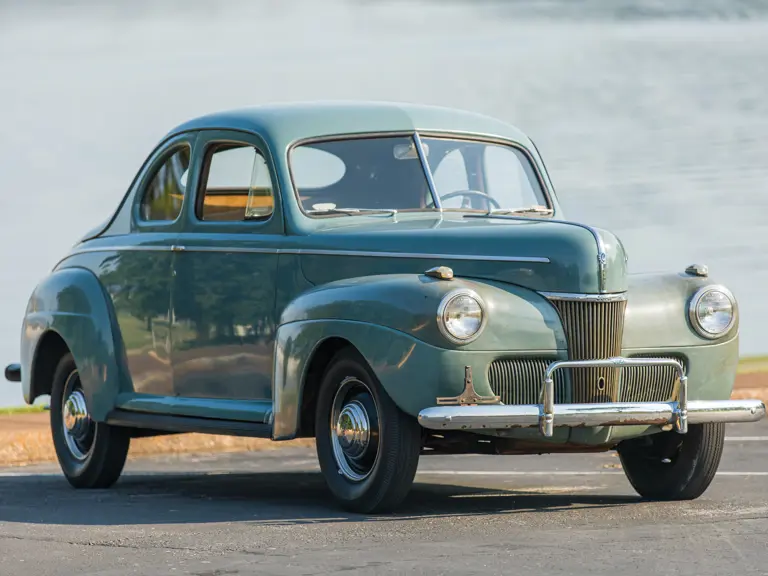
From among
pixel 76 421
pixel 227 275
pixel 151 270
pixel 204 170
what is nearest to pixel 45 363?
pixel 76 421

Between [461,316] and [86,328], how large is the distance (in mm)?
3164

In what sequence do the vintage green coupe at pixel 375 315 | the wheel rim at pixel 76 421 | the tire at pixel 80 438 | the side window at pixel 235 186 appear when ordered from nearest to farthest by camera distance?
the vintage green coupe at pixel 375 315, the side window at pixel 235 186, the tire at pixel 80 438, the wheel rim at pixel 76 421

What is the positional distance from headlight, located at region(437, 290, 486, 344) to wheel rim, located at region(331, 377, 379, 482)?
21.8 inches

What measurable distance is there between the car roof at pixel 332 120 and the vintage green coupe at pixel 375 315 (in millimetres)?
16

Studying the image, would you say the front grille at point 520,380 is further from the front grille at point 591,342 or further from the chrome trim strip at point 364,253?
the chrome trim strip at point 364,253

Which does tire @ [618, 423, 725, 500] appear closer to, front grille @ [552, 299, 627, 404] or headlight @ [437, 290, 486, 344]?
front grille @ [552, 299, 627, 404]

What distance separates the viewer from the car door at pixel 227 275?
8445mm

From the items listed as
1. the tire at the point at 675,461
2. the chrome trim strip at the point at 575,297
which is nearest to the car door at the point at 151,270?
the chrome trim strip at the point at 575,297

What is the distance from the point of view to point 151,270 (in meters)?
9.24

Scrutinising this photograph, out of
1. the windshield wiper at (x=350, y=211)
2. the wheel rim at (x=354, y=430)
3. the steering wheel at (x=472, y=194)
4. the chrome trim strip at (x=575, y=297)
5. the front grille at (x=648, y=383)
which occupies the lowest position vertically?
the wheel rim at (x=354, y=430)

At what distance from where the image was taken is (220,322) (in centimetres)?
868

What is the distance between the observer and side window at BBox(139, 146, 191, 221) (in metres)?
9.35

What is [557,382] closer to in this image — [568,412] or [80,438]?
[568,412]

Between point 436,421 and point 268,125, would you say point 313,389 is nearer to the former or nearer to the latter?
point 436,421
